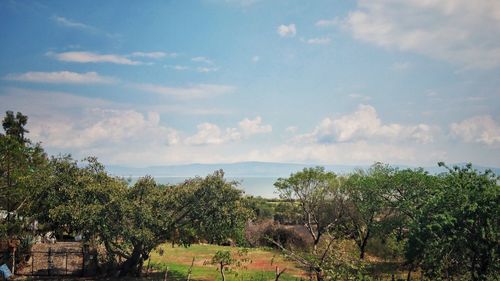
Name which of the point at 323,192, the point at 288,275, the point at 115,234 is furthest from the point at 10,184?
the point at 323,192

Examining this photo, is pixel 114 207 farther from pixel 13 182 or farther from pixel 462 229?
pixel 462 229

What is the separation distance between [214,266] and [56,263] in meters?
13.2

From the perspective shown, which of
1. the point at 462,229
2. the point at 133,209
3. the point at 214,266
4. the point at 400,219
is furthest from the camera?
the point at 400,219

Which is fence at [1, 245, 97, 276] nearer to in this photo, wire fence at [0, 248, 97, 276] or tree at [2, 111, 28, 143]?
wire fence at [0, 248, 97, 276]

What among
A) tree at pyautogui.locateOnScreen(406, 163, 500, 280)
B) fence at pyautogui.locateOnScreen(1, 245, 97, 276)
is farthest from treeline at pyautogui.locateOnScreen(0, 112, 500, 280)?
fence at pyautogui.locateOnScreen(1, 245, 97, 276)

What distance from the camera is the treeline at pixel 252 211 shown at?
20.9 meters

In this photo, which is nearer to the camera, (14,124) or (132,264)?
(132,264)

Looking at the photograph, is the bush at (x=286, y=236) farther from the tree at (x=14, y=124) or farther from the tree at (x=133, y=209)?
the tree at (x=14, y=124)

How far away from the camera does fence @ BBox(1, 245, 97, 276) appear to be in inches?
1213

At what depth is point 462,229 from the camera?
2078 centimetres

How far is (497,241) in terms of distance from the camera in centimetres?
1994

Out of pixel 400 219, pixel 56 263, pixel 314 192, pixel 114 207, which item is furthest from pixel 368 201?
pixel 56 263

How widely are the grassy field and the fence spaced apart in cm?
548

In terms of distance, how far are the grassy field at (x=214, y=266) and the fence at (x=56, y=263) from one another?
5.48 metres
